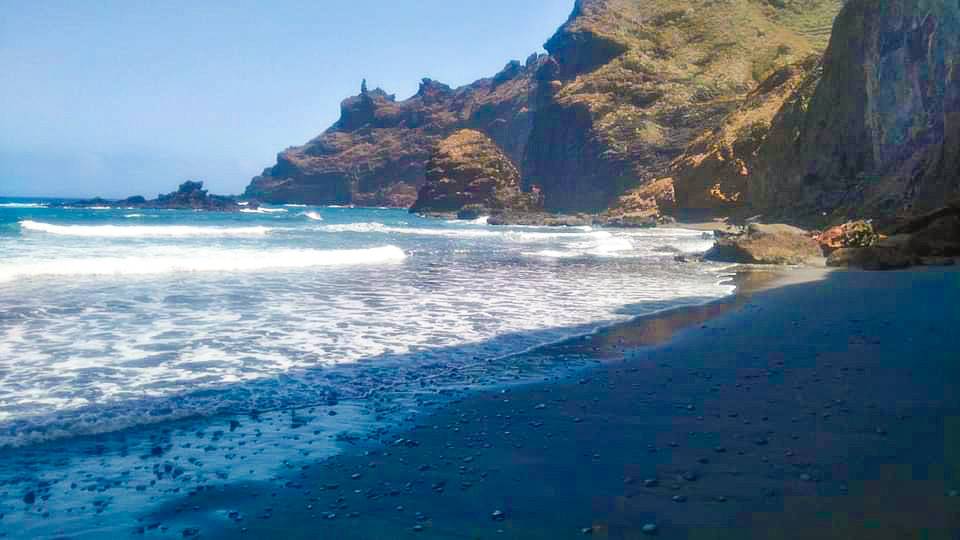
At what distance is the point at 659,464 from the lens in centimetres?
452

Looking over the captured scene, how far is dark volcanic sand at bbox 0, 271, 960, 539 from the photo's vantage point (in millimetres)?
3711

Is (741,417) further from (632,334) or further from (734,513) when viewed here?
(632,334)

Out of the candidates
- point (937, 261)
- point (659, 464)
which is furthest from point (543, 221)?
point (659, 464)

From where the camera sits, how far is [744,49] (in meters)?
72.5

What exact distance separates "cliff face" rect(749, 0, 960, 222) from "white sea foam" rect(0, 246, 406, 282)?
50.6 ft

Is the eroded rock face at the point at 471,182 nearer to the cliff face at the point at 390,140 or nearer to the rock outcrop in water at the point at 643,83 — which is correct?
the rock outcrop in water at the point at 643,83

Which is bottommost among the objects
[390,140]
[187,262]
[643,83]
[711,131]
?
[187,262]

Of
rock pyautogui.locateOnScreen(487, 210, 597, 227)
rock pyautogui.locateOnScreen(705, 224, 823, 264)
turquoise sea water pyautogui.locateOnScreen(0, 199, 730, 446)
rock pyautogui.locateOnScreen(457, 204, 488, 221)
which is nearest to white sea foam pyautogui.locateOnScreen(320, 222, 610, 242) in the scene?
rock pyautogui.locateOnScreen(487, 210, 597, 227)

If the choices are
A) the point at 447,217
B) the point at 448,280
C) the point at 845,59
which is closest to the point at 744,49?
the point at 447,217

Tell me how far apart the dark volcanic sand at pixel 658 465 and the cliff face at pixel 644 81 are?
53.7m

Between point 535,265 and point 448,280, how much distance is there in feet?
15.9

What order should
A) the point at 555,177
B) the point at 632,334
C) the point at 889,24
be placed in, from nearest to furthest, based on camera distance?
1. the point at 632,334
2. the point at 889,24
3. the point at 555,177

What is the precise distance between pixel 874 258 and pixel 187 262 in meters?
17.1

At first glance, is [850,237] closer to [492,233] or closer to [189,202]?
[492,233]
